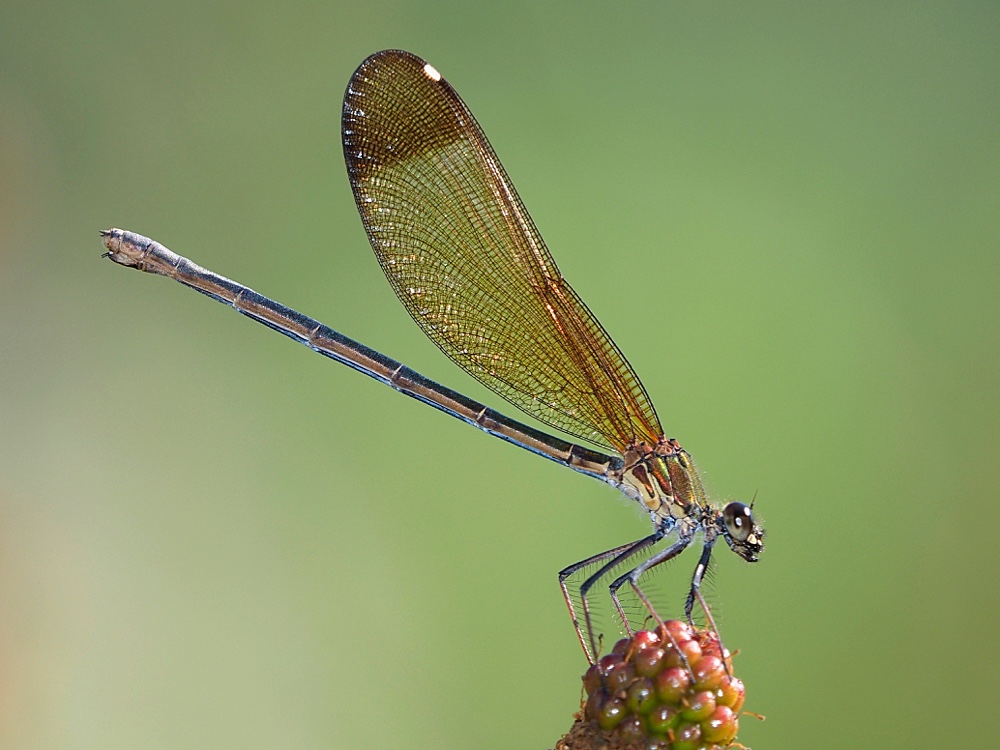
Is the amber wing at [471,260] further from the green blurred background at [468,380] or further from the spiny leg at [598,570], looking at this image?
the green blurred background at [468,380]

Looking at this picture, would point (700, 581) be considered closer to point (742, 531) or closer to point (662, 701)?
point (742, 531)

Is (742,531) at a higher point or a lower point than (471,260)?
lower

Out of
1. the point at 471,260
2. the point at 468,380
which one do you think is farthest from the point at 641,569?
the point at 468,380

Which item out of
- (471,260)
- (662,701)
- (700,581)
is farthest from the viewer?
(471,260)

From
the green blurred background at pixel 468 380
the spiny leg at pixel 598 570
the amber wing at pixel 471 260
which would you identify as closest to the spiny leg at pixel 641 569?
the spiny leg at pixel 598 570

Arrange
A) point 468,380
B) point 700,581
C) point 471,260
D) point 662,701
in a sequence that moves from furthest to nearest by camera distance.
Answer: point 468,380 < point 471,260 < point 700,581 < point 662,701

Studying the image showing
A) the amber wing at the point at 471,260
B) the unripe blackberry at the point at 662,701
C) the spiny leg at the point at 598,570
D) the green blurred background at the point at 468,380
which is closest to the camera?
the unripe blackberry at the point at 662,701

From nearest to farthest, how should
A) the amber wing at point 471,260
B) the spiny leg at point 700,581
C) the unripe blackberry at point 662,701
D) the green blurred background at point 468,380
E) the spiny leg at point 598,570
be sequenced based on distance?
the unripe blackberry at point 662,701
the spiny leg at point 700,581
the spiny leg at point 598,570
the amber wing at point 471,260
the green blurred background at point 468,380

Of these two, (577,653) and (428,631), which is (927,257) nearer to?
(577,653)

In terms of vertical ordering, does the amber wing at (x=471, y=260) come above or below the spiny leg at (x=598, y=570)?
above
